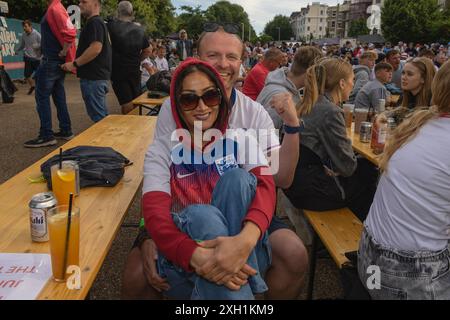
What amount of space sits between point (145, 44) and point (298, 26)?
503 feet

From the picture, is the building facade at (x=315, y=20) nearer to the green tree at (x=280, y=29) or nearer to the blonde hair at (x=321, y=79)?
the green tree at (x=280, y=29)

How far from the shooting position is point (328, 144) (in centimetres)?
263

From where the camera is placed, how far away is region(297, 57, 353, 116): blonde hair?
109 inches

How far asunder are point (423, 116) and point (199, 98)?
106cm

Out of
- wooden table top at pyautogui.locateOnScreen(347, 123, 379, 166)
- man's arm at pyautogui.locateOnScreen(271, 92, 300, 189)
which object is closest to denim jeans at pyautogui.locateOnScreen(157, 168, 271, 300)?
man's arm at pyautogui.locateOnScreen(271, 92, 300, 189)

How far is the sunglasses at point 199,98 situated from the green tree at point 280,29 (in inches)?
4936

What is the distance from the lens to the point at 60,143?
6.10 m

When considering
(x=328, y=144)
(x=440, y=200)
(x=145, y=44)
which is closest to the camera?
(x=440, y=200)

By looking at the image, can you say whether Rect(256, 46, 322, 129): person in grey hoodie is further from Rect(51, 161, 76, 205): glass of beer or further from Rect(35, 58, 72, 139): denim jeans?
Rect(35, 58, 72, 139): denim jeans

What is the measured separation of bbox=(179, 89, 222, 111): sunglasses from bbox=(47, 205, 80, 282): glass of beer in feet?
2.59

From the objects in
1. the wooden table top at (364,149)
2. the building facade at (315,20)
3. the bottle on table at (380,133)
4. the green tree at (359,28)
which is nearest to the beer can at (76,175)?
A: the wooden table top at (364,149)

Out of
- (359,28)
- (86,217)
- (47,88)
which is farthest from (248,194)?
(359,28)

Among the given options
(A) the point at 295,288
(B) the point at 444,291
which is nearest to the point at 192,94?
(A) the point at 295,288

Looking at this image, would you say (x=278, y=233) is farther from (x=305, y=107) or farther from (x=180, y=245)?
(x=305, y=107)
